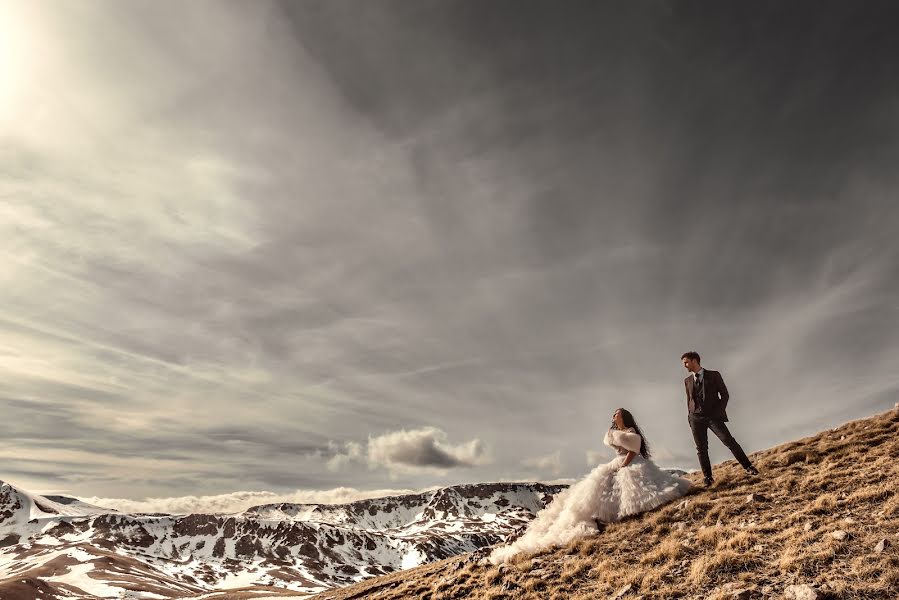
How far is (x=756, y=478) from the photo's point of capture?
14586 mm

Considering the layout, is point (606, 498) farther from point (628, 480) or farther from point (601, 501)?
Result: point (628, 480)

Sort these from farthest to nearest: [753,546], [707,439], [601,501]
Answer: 1. [707,439]
2. [601,501]
3. [753,546]

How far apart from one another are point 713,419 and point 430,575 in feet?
39.6

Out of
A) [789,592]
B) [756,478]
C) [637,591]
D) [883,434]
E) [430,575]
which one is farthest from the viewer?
[430,575]

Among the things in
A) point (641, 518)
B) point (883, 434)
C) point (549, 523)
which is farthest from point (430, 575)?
point (883, 434)

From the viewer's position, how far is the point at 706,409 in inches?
593

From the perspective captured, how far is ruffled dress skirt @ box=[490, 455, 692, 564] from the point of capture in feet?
46.2

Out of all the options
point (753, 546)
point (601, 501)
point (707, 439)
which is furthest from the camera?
point (707, 439)

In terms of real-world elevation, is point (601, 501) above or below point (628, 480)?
below

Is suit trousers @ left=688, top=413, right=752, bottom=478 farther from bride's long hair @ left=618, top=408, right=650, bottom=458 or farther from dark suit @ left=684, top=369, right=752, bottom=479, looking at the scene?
bride's long hair @ left=618, top=408, right=650, bottom=458

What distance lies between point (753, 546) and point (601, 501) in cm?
504

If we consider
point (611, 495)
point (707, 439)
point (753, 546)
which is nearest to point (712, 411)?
point (707, 439)

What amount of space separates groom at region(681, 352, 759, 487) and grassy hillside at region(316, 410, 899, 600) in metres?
0.70

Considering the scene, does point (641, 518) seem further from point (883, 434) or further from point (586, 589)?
point (883, 434)
